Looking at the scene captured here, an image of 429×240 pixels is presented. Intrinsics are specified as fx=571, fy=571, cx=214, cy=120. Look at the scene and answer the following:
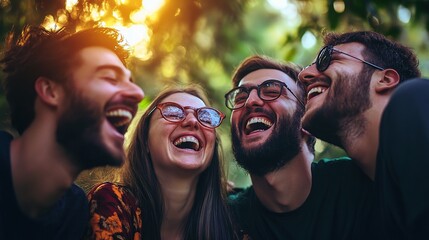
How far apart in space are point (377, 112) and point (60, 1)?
103 inches

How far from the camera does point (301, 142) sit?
502cm

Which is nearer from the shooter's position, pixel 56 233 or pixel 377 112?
pixel 56 233

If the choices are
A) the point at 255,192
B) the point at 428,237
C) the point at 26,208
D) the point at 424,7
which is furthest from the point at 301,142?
the point at 26,208

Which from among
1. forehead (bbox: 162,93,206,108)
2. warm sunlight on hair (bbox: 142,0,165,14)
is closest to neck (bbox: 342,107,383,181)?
forehead (bbox: 162,93,206,108)

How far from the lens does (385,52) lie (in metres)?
4.50

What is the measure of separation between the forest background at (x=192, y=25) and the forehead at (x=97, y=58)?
1.87 feet

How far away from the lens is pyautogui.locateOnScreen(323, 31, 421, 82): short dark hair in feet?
14.6

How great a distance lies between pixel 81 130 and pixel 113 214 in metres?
0.85

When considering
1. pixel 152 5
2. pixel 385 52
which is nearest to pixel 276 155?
pixel 385 52

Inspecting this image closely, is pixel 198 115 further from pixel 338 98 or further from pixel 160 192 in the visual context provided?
pixel 338 98

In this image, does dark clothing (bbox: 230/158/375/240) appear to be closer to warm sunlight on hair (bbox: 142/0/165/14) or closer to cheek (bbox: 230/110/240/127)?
cheek (bbox: 230/110/240/127)

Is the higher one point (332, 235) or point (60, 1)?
point (60, 1)

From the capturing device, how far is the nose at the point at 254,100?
4.94 m

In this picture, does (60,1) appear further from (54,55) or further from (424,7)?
(424,7)
